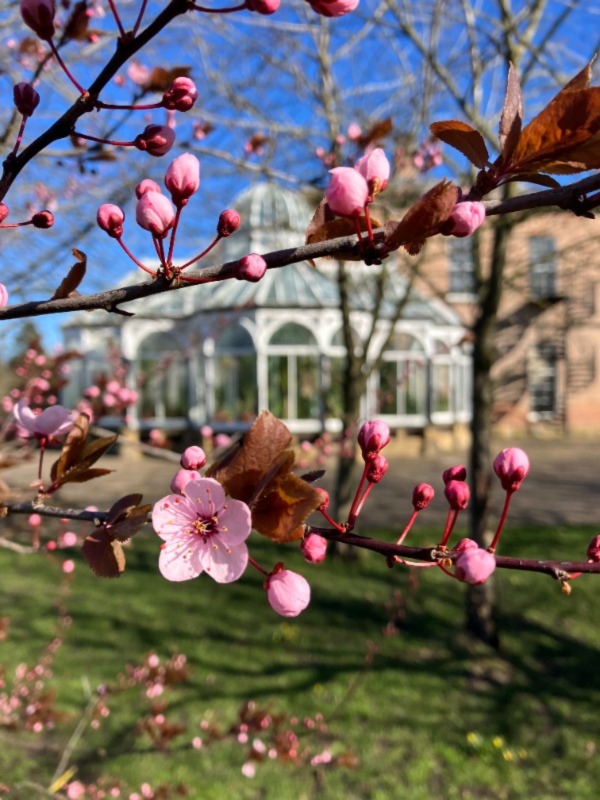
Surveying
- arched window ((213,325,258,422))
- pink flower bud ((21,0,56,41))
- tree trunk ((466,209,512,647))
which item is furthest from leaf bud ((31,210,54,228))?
arched window ((213,325,258,422))

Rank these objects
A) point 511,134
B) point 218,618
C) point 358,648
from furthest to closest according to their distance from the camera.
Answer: point 218,618 < point 358,648 < point 511,134

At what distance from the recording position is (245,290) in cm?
1299

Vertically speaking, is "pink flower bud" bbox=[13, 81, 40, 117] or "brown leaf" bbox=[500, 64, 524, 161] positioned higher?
"pink flower bud" bbox=[13, 81, 40, 117]

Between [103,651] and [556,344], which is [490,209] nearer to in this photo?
[103,651]

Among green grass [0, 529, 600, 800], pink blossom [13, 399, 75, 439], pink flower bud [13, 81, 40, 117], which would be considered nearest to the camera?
pink flower bud [13, 81, 40, 117]

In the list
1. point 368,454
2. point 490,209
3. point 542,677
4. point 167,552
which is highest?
point 490,209

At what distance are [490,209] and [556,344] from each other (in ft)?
55.1

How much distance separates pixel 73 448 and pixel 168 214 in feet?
1.28

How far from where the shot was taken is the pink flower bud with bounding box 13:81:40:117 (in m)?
0.81

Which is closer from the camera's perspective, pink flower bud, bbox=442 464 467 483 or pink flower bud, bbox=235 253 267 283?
pink flower bud, bbox=235 253 267 283

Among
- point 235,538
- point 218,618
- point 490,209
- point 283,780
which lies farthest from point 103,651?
point 490,209

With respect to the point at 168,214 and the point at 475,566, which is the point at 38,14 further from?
the point at 475,566

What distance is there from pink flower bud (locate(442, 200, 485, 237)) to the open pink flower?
1.30ft

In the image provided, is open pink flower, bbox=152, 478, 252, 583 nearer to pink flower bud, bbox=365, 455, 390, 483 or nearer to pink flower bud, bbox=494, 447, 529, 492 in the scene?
pink flower bud, bbox=365, 455, 390, 483
